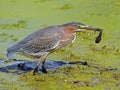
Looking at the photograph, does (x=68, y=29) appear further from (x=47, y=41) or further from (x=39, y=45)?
(x=39, y=45)

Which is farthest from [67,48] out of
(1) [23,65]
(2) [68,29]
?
(2) [68,29]

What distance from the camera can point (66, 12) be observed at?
406 inches

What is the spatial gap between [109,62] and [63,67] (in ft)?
2.17

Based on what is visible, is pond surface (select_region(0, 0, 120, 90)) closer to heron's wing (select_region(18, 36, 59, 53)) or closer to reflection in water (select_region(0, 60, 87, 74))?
reflection in water (select_region(0, 60, 87, 74))

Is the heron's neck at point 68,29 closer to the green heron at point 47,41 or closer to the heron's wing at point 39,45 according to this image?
the green heron at point 47,41

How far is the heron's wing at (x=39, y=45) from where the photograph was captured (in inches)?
240

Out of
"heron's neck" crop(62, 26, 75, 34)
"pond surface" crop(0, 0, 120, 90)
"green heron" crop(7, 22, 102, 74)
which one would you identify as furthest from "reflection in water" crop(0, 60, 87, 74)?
"heron's neck" crop(62, 26, 75, 34)

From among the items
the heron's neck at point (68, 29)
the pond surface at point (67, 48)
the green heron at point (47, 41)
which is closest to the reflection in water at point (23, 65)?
the pond surface at point (67, 48)

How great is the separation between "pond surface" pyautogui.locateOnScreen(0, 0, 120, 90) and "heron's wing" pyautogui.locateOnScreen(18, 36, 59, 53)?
1.12ft

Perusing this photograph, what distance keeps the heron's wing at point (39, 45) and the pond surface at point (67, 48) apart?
341mm

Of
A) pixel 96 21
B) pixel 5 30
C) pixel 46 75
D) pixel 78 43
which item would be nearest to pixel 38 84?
pixel 46 75

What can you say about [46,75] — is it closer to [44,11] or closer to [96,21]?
[96,21]

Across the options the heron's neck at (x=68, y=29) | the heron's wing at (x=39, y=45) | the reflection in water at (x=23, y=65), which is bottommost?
the reflection in water at (x=23, y=65)

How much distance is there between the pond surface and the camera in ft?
19.7
